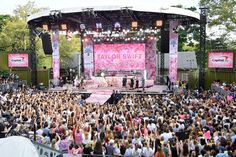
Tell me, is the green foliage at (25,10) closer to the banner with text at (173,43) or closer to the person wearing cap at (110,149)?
the banner with text at (173,43)

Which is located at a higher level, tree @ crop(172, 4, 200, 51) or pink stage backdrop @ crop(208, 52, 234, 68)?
tree @ crop(172, 4, 200, 51)

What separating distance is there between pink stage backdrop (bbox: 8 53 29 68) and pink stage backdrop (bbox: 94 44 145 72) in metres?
6.39

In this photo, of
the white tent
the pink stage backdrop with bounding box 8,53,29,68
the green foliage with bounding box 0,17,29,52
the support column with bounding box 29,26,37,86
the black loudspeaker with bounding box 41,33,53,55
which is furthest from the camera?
the green foliage with bounding box 0,17,29,52

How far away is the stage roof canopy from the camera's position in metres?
27.2

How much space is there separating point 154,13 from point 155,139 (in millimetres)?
18937

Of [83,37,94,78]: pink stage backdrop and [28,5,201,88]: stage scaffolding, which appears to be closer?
[28,5,201,88]: stage scaffolding

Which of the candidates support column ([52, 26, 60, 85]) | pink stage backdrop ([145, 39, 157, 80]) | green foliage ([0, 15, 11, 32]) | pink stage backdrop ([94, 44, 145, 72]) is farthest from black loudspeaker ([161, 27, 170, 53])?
green foliage ([0, 15, 11, 32])

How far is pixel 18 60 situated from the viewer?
3322cm

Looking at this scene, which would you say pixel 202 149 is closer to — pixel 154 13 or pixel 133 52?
pixel 154 13

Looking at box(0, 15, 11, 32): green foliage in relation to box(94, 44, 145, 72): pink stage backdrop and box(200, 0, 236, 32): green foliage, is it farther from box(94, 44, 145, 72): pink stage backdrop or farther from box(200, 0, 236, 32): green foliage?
box(200, 0, 236, 32): green foliage

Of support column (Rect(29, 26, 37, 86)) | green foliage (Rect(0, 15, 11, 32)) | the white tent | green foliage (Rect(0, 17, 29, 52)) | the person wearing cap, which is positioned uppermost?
green foliage (Rect(0, 15, 11, 32))

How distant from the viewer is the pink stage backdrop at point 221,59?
2773cm

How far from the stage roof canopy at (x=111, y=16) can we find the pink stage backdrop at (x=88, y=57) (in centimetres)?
310

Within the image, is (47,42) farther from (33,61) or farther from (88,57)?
(88,57)
